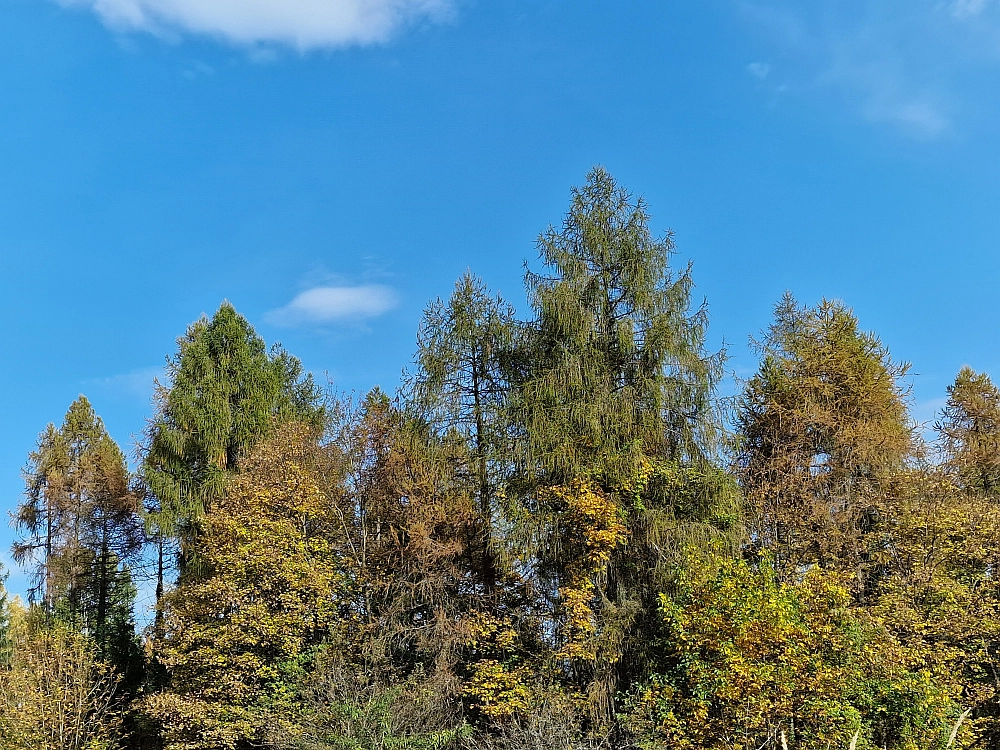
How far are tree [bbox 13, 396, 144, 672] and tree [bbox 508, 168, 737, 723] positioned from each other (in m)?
15.5

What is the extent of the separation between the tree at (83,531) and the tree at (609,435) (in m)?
15.5

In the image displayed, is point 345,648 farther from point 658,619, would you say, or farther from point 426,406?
point 658,619

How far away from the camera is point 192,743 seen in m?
19.1

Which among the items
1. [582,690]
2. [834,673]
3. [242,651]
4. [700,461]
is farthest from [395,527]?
[834,673]

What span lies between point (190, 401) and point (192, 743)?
32.6 ft

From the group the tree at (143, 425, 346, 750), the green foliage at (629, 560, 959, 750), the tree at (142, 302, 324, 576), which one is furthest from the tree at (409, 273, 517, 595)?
the tree at (142, 302, 324, 576)

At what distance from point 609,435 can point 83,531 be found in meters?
19.4

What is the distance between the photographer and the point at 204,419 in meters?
24.9

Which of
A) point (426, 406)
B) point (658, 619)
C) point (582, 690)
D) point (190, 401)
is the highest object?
point (190, 401)

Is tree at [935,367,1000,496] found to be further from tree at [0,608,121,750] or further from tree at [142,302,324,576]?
tree at [0,608,121,750]

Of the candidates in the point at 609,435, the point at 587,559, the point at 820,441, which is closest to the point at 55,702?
the point at 587,559

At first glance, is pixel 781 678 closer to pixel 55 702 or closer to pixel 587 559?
pixel 587 559

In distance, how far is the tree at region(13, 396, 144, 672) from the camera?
27500 millimetres

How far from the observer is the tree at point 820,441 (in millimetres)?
19375
